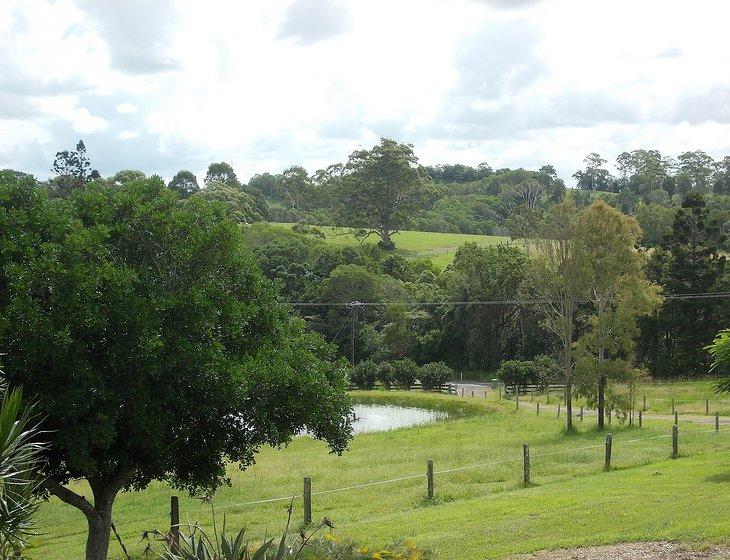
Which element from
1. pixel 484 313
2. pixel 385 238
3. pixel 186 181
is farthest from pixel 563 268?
pixel 186 181

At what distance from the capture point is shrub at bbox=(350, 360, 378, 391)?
63.8 meters

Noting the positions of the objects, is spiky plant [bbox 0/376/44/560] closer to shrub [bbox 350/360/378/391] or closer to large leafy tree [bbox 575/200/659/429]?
large leafy tree [bbox 575/200/659/429]

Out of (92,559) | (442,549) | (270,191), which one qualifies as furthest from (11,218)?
(270,191)

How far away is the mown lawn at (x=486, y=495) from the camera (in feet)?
47.6

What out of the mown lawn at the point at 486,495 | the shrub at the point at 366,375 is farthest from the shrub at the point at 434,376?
the mown lawn at the point at 486,495

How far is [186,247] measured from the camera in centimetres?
1373

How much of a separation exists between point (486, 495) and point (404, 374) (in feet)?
138

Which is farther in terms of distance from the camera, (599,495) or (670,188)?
→ (670,188)

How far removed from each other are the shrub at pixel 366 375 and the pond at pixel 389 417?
6.95 meters

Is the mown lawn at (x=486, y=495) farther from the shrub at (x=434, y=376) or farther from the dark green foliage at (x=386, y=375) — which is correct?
the dark green foliage at (x=386, y=375)

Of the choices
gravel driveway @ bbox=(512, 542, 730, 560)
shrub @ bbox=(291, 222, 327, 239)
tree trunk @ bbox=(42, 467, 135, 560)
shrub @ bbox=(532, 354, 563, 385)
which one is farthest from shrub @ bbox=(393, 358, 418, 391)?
gravel driveway @ bbox=(512, 542, 730, 560)

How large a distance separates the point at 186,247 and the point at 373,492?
11.2 m

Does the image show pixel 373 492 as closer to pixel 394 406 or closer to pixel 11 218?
pixel 11 218

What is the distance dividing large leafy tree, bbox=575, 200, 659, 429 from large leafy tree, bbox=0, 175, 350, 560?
21511 mm
